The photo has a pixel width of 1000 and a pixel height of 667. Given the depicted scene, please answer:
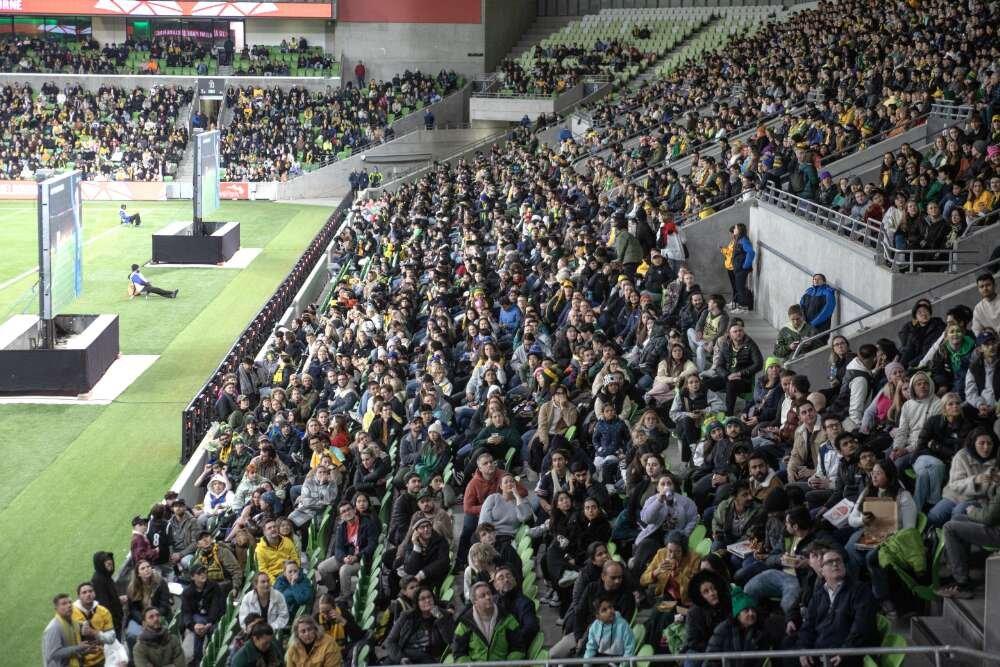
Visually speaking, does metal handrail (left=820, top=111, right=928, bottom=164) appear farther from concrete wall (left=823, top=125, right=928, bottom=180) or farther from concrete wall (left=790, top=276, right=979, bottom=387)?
concrete wall (left=790, top=276, right=979, bottom=387)

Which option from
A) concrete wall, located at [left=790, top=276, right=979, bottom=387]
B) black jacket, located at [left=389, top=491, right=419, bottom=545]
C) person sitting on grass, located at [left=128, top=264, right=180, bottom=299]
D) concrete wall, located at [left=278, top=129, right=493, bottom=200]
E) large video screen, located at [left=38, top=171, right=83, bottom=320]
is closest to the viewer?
black jacket, located at [left=389, top=491, right=419, bottom=545]

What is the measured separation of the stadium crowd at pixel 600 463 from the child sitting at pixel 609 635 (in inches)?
0.6

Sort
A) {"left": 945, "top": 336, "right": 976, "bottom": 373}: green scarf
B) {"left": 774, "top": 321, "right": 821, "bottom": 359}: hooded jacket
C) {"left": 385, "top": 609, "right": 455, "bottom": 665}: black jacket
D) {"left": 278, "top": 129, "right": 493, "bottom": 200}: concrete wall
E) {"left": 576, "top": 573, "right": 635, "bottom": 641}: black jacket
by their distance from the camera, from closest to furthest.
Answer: {"left": 576, "top": 573, "right": 635, "bottom": 641}: black jacket < {"left": 385, "top": 609, "right": 455, "bottom": 665}: black jacket < {"left": 945, "top": 336, "right": 976, "bottom": 373}: green scarf < {"left": 774, "top": 321, "right": 821, "bottom": 359}: hooded jacket < {"left": 278, "top": 129, "right": 493, "bottom": 200}: concrete wall

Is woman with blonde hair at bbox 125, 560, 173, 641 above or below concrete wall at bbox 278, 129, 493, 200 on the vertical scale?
below

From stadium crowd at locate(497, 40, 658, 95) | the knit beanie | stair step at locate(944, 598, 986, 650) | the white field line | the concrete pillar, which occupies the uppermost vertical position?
stadium crowd at locate(497, 40, 658, 95)

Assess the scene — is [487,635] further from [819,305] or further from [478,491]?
[819,305]

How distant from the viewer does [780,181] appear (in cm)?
2002

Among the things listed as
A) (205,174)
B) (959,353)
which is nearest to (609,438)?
(959,353)

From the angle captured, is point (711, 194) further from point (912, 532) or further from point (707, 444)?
point (912, 532)

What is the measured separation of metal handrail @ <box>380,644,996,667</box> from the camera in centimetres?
753

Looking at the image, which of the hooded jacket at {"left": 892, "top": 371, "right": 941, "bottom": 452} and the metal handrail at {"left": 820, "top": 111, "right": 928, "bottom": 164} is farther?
the metal handrail at {"left": 820, "top": 111, "right": 928, "bottom": 164}

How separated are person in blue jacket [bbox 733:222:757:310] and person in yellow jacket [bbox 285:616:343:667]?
34.4 ft

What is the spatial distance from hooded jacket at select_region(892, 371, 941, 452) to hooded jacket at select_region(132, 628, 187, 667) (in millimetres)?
5875

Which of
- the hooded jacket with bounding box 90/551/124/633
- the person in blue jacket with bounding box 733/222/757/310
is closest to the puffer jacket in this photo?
the hooded jacket with bounding box 90/551/124/633
